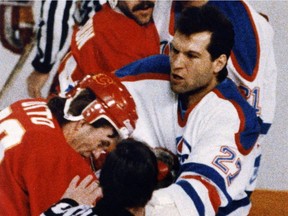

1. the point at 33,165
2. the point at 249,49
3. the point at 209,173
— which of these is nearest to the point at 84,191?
the point at 33,165

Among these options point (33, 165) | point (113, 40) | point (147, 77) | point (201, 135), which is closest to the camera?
point (33, 165)

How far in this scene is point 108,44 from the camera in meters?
1.62

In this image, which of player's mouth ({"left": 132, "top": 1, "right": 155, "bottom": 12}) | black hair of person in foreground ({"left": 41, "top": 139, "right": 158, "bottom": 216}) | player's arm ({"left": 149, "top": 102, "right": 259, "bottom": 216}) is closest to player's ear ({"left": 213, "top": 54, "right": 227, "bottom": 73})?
player's arm ({"left": 149, "top": 102, "right": 259, "bottom": 216})

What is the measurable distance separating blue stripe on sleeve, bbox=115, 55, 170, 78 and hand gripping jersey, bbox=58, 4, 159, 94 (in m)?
0.08

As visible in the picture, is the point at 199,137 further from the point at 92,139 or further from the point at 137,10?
the point at 137,10

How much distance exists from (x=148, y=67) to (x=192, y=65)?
141mm

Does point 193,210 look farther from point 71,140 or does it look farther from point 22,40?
point 22,40

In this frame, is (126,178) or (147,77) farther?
(147,77)

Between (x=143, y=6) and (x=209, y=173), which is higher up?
(x=143, y=6)

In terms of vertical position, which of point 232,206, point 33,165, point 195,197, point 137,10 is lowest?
point 232,206

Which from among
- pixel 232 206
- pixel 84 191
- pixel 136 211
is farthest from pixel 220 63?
pixel 136 211

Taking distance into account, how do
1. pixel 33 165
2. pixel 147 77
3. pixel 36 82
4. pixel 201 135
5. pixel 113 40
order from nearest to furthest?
pixel 33 165
pixel 201 135
pixel 147 77
pixel 113 40
pixel 36 82

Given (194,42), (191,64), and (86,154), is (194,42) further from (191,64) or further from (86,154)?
(86,154)

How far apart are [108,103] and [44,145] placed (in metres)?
0.21
